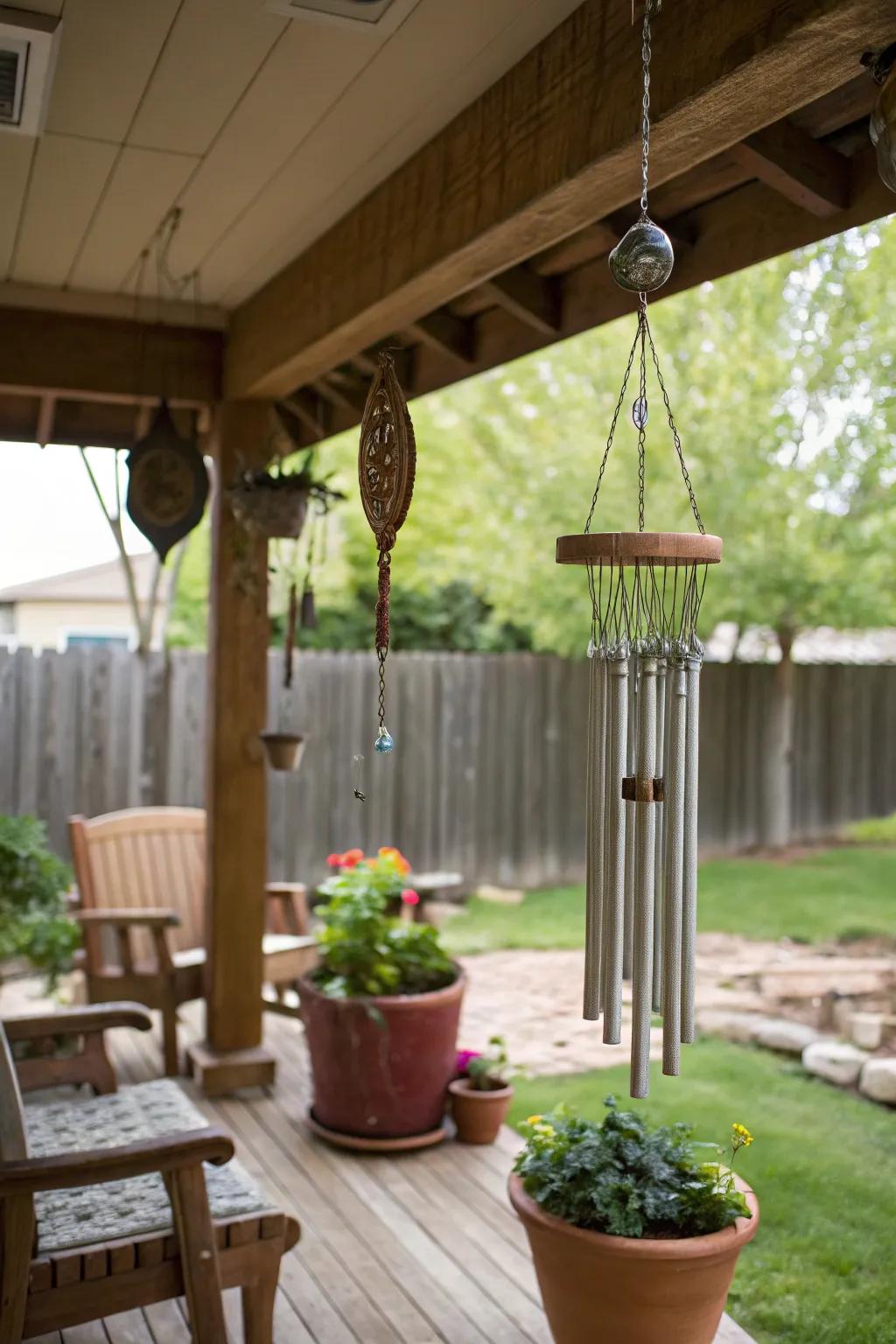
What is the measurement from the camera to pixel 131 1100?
3.06 meters

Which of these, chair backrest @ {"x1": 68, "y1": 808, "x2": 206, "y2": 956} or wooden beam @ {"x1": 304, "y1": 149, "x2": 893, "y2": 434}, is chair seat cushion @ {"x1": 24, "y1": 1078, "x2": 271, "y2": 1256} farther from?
wooden beam @ {"x1": 304, "y1": 149, "x2": 893, "y2": 434}

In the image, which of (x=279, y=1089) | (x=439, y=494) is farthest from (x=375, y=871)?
(x=439, y=494)

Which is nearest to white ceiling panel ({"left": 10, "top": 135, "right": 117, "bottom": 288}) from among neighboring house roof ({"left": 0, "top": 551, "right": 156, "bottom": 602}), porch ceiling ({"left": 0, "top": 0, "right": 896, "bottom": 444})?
porch ceiling ({"left": 0, "top": 0, "right": 896, "bottom": 444})

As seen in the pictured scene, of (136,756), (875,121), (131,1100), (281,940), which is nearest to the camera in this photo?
(875,121)

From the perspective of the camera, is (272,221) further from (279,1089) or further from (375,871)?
(279,1089)

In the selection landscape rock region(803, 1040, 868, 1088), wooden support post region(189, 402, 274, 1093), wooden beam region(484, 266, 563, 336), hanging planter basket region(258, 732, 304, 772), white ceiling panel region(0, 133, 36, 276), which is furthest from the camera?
landscape rock region(803, 1040, 868, 1088)

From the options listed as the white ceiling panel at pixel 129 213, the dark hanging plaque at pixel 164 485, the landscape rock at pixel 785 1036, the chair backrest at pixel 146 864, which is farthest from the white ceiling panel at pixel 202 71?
the landscape rock at pixel 785 1036

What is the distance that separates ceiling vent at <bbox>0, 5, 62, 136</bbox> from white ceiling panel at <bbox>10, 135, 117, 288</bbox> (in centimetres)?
22

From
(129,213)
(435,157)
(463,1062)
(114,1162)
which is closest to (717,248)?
(435,157)

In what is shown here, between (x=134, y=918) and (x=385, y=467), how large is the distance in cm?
289

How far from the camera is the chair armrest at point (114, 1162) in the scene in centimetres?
224

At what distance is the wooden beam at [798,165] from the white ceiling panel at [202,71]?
83 cm

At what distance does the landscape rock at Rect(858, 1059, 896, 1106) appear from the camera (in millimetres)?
4277

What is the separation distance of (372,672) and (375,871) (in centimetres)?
322
